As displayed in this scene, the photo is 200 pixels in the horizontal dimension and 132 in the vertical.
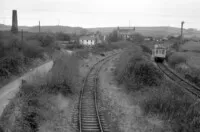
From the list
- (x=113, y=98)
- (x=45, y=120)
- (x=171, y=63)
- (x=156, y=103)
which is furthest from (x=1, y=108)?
(x=171, y=63)

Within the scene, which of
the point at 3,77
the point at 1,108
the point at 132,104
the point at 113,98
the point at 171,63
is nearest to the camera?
the point at 1,108

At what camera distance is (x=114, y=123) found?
1205 centimetres

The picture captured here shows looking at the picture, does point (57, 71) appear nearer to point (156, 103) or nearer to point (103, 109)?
point (103, 109)

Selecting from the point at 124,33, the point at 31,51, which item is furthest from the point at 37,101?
A: the point at 124,33

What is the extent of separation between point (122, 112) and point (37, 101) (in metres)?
5.44

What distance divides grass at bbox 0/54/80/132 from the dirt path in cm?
304

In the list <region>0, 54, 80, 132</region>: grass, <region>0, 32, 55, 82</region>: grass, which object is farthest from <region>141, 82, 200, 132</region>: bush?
<region>0, 32, 55, 82</region>: grass

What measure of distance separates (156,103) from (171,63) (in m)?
26.0

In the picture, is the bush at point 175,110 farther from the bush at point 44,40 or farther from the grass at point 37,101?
the bush at point 44,40

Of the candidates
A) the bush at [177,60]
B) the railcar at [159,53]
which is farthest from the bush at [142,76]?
the railcar at [159,53]

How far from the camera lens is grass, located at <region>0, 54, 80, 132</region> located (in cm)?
1084

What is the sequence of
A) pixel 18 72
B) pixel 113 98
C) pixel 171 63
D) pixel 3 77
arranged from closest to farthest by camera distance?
pixel 113 98 → pixel 3 77 → pixel 18 72 → pixel 171 63

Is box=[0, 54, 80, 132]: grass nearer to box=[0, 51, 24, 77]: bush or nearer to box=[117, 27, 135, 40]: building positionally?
box=[0, 51, 24, 77]: bush

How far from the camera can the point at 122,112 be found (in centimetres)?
1370
